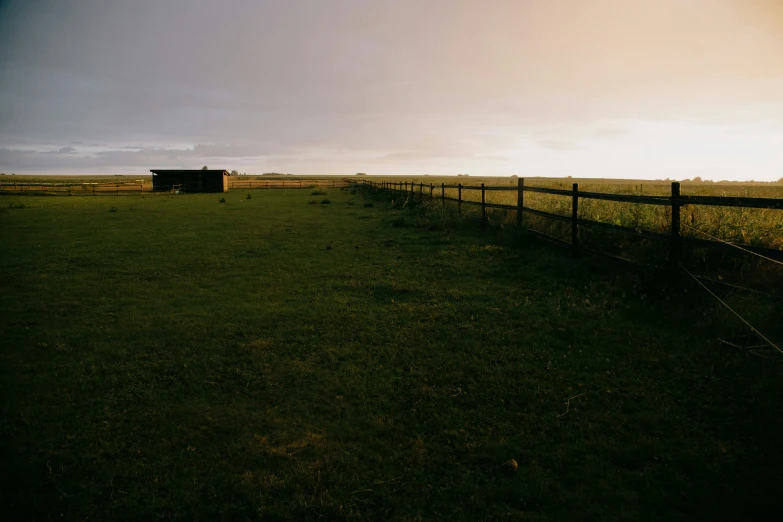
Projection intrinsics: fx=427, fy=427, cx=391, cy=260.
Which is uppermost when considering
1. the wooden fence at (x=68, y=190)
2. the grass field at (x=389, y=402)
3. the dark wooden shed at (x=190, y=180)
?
the dark wooden shed at (x=190, y=180)

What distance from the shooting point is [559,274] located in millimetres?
8531

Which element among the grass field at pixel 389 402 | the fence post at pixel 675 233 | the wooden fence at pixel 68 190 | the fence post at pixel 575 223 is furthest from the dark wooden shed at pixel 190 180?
the fence post at pixel 675 233

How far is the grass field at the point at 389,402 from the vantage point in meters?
2.96

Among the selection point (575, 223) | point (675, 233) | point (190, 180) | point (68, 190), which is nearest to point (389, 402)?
point (675, 233)

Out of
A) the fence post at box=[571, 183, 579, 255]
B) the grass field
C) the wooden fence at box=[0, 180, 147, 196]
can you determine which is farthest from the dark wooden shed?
the fence post at box=[571, 183, 579, 255]

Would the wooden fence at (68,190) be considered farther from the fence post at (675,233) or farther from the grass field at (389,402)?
the fence post at (675,233)

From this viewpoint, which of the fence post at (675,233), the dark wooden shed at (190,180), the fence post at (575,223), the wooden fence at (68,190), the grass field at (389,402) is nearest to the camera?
the grass field at (389,402)

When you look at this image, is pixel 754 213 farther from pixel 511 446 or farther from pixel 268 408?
pixel 268 408

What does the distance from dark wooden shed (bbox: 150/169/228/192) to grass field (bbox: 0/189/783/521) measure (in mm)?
52040

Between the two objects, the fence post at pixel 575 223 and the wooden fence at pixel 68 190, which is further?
the wooden fence at pixel 68 190

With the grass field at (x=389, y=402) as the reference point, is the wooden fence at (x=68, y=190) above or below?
above

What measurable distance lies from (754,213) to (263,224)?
16.6 meters

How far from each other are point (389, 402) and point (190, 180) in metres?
60.2

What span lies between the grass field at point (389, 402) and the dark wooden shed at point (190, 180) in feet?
171
